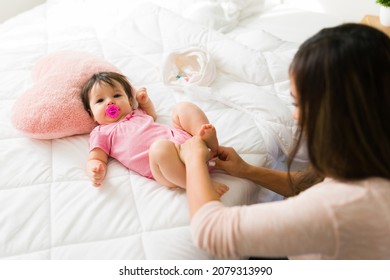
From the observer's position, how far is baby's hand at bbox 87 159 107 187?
3.30 feet

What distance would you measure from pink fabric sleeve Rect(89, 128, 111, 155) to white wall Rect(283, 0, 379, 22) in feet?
4.83

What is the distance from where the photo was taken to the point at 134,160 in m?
1.05

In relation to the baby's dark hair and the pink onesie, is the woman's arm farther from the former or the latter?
the baby's dark hair

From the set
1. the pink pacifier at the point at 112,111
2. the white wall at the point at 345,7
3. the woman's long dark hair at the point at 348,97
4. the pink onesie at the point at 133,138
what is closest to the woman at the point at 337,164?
the woman's long dark hair at the point at 348,97

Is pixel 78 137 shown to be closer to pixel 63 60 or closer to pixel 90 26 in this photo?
pixel 63 60

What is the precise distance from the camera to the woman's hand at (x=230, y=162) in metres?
1.01

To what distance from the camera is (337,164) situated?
26.3 inches

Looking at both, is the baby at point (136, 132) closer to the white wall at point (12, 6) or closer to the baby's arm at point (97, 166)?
the baby's arm at point (97, 166)

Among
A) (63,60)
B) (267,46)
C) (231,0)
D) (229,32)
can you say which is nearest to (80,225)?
(63,60)

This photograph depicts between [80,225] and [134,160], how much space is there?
231 mm

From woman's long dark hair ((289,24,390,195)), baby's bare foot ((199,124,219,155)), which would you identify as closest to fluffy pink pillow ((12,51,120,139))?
baby's bare foot ((199,124,219,155))

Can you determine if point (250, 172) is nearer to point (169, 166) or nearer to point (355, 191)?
point (169, 166)

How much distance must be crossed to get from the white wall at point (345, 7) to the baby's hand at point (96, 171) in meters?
1.54

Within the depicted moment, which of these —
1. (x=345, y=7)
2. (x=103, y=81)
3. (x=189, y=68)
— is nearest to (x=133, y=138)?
(x=103, y=81)
